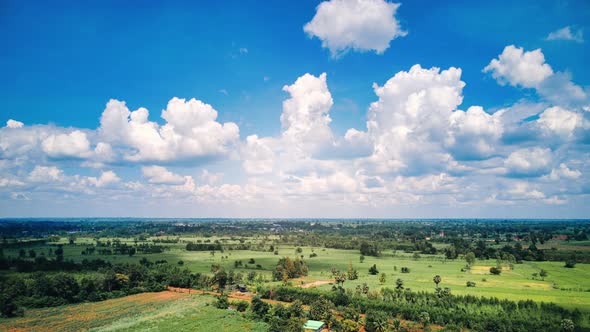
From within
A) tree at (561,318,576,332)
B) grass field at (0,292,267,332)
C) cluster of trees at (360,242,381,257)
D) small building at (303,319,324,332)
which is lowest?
cluster of trees at (360,242,381,257)

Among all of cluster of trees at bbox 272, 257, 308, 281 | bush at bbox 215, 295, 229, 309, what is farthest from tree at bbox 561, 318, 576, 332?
cluster of trees at bbox 272, 257, 308, 281

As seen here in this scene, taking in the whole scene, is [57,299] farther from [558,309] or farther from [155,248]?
[558,309]

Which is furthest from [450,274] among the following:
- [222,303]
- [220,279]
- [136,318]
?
[136,318]

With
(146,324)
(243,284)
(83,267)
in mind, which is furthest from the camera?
(83,267)

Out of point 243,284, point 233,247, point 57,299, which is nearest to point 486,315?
point 243,284

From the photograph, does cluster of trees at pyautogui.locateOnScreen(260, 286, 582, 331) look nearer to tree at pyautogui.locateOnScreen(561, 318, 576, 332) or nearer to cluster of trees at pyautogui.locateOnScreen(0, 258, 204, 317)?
tree at pyautogui.locateOnScreen(561, 318, 576, 332)

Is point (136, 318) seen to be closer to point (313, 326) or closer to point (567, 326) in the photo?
point (313, 326)
